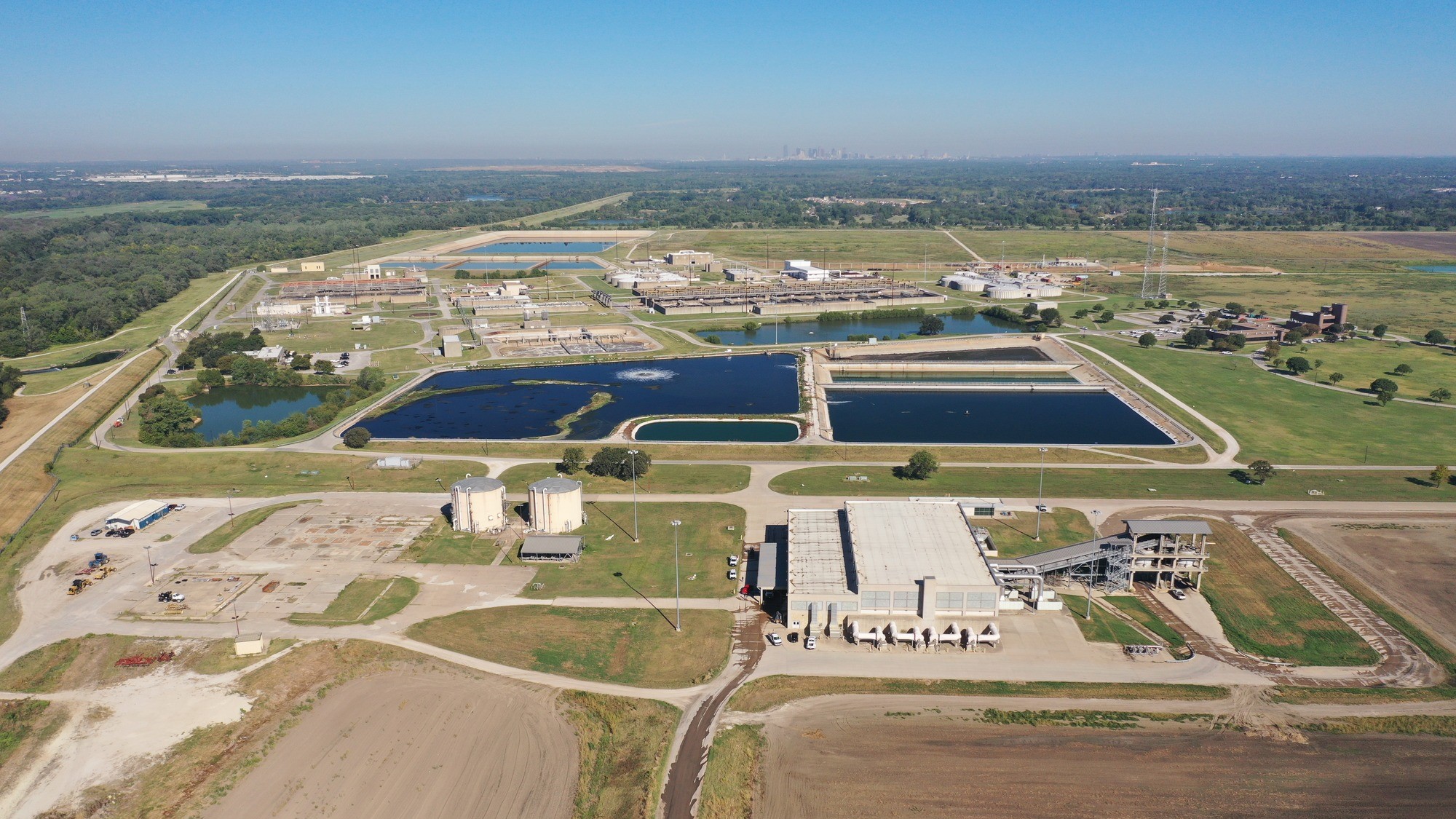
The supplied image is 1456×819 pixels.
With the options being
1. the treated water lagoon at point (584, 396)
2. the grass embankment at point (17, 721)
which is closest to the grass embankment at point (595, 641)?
Result: the grass embankment at point (17, 721)

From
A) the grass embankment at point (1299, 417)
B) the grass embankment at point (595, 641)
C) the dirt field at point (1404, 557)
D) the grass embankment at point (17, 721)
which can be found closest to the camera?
the grass embankment at point (17, 721)

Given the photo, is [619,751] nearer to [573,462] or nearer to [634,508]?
[634,508]

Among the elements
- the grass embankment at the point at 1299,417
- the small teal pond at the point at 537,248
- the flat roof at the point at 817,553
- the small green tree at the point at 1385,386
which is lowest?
the grass embankment at the point at 1299,417

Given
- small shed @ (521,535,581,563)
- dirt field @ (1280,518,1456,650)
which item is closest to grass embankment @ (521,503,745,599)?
small shed @ (521,535,581,563)

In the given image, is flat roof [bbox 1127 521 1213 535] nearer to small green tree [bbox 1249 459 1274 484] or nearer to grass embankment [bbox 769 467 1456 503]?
grass embankment [bbox 769 467 1456 503]

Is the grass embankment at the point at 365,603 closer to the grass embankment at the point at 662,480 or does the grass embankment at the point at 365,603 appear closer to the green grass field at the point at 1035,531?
the grass embankment at the point at 662,480

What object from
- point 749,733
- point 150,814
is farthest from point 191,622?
point 749,733
